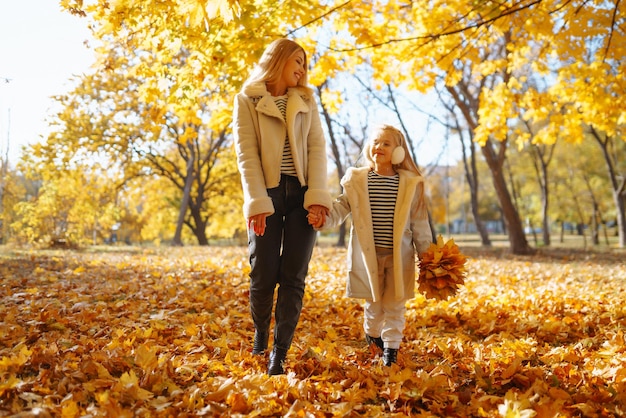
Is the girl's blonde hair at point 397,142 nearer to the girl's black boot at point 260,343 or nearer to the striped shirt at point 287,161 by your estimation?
the striped shirt at point 287,161

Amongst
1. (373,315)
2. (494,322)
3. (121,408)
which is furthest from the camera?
(494,322)

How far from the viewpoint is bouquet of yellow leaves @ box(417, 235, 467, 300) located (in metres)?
2.83

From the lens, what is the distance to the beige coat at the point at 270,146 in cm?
257

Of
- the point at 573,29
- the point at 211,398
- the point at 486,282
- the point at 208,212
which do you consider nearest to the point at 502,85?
the point at 573,29

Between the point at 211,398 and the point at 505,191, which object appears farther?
the point at 505,191

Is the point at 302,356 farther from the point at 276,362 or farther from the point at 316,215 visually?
the point at 316,215

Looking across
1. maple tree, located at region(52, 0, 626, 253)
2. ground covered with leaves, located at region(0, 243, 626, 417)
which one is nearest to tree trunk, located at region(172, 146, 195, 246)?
maple tree, located at region(52, 0, 626, 253)

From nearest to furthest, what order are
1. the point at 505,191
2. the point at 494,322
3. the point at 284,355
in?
the point at 284,355 < the point at 494,322 < the point at 505,191

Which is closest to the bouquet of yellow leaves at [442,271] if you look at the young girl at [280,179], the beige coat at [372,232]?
the beige coat at [372,232]

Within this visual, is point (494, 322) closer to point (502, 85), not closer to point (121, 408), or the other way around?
point (121, 408)

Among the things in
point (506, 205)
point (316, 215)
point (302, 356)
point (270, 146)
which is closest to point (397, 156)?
point (316, 215)

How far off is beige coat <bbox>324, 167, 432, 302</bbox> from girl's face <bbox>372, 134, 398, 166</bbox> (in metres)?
0.11

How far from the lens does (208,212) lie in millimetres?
23344

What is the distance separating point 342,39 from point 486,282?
4218 mm
